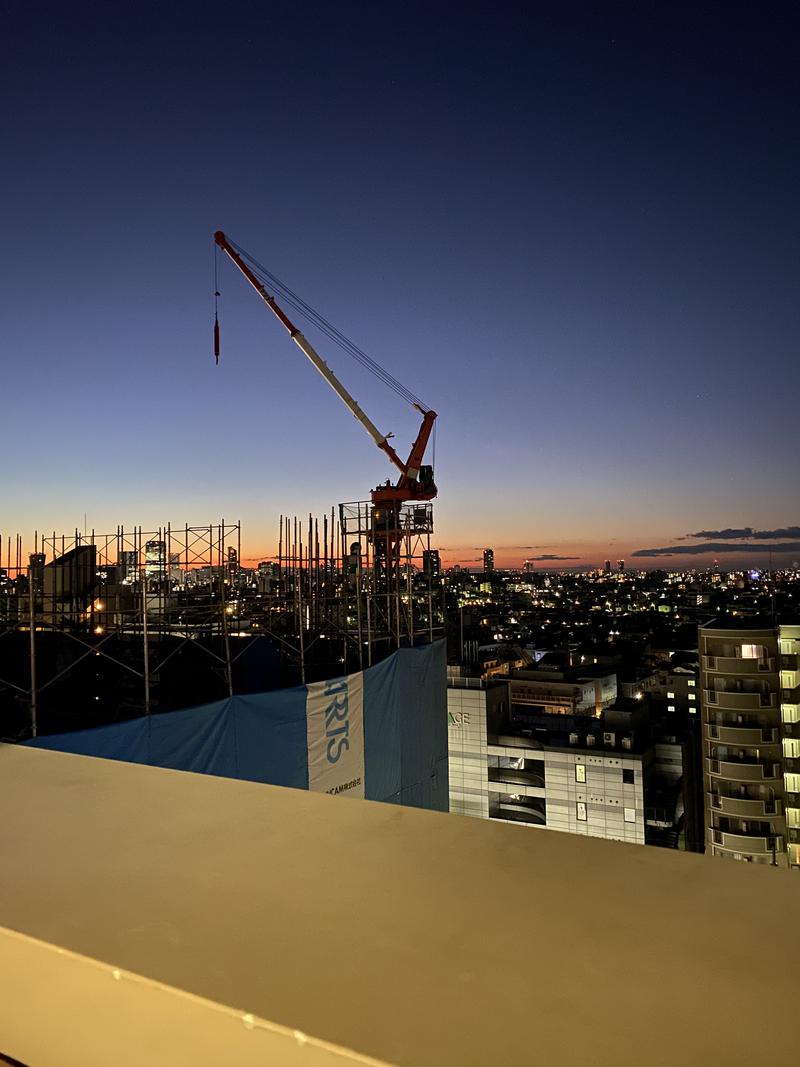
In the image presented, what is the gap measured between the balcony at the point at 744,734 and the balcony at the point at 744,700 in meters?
0.45

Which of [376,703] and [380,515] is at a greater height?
[380,515]

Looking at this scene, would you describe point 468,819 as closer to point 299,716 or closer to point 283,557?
point 299,716

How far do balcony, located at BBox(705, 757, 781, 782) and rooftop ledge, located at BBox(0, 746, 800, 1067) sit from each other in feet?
72.3

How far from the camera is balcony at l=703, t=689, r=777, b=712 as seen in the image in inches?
805

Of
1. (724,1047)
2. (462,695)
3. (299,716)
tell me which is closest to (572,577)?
(462,695)

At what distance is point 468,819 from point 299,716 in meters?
7.16

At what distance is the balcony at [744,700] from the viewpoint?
2044cm

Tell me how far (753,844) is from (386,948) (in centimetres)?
2290

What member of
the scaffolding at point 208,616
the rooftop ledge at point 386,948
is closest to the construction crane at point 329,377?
the scaffolding at point 208,616

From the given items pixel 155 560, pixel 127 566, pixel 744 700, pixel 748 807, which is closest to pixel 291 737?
pixel 155 560

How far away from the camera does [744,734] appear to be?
797 inches

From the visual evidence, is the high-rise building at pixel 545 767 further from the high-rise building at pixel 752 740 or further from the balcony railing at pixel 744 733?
the balcony railing at pixel 744 733

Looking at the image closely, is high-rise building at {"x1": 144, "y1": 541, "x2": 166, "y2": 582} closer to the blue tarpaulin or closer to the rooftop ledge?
the blue tarpaulin

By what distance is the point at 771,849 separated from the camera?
777 inches
